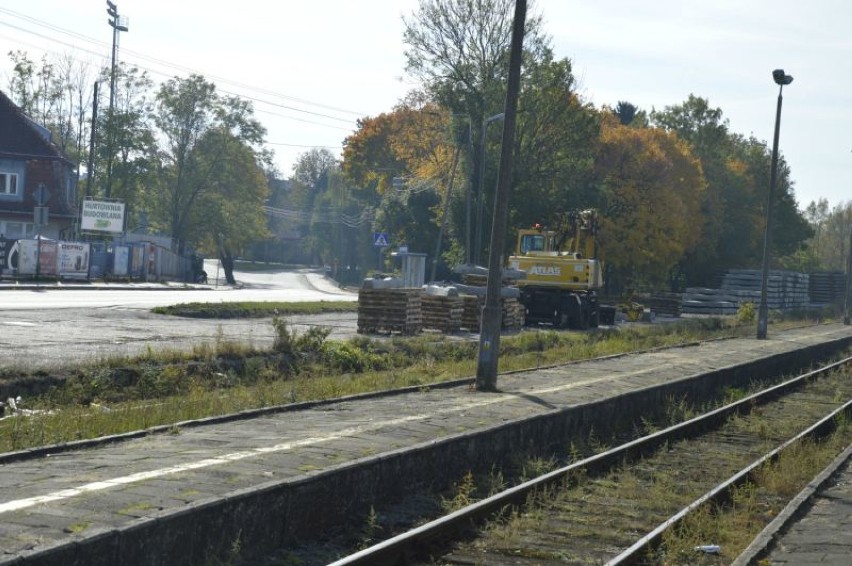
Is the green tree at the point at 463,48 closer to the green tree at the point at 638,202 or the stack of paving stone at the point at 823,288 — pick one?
the green tree at the point at 638,202

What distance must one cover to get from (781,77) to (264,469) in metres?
30.4

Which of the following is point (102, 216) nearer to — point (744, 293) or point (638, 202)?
point (638, 202)

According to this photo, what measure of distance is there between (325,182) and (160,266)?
114 meters

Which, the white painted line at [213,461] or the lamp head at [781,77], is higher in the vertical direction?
the lamp head at [781,77]

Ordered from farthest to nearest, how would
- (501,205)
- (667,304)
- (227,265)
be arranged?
(227,265) → (667,304) → (501,205)

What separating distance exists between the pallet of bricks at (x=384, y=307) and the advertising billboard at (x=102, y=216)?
35950 mm

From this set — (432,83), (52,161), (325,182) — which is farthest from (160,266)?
(325,182)

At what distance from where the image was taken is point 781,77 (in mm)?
36938

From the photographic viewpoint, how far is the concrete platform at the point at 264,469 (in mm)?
7668

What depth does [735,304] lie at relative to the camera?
240 ft

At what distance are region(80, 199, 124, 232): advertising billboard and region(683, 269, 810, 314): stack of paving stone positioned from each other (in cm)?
3289

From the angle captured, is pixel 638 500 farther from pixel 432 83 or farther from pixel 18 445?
pixel 432 83

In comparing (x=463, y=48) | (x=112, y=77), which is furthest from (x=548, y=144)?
(x=112, y=77)

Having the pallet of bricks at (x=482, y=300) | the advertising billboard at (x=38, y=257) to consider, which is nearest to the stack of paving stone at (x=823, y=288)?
the pallet of bricks at (x=482, y=300)
